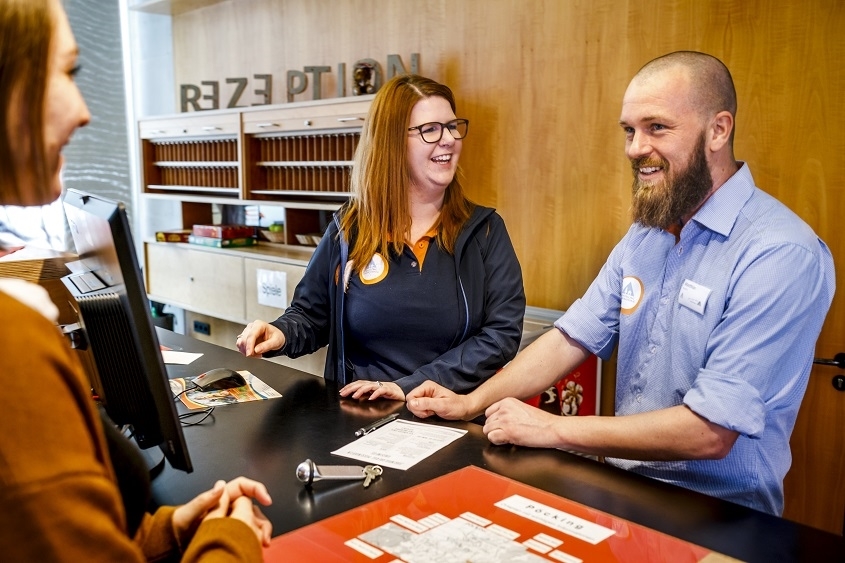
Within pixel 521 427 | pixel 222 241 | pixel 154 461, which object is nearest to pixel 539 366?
pixel 521 427

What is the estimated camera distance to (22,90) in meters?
0.61

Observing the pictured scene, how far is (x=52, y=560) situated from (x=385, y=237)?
1.62 metres

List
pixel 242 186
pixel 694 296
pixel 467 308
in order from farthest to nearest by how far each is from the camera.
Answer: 1. pixel 242 186
2. pixel 467 308
3. pixel 694 296

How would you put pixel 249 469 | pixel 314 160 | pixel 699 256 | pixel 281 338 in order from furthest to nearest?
pixel 314 160 < pixel 281 338 < pixel 699 256 < pixel 249 469

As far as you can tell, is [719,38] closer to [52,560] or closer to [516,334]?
[516,334]

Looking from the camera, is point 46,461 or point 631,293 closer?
point 46,461

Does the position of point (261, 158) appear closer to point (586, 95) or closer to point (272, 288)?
point (272, 288)

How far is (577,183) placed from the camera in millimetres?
3133

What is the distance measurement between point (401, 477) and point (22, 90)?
836 mm

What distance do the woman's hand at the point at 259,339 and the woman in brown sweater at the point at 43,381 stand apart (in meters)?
1.11

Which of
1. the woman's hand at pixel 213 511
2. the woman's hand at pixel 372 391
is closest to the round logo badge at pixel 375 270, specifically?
the woman's hand at pixel 372 391

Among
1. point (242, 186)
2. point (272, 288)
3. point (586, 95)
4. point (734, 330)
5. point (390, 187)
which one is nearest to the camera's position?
point (734, 330)

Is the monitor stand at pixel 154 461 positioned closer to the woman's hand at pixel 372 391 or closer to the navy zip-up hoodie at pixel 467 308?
the woman's hand at pixel 372 391

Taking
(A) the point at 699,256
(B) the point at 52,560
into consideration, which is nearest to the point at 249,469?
(B) the point at 52,560
